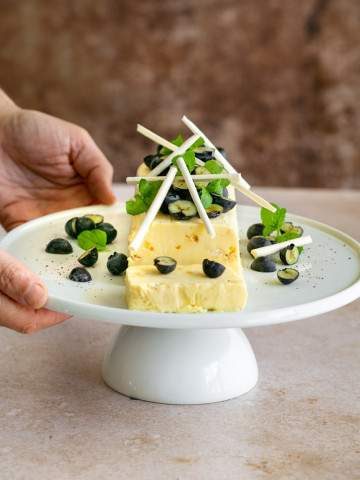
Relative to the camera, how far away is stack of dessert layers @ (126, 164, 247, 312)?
4.07 ft

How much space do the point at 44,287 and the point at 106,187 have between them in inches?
25.4

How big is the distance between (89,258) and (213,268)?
0.25 m

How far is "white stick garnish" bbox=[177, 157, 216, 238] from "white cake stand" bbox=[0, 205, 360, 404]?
0.36 feet

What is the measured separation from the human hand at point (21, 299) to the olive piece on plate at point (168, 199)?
0.79ft

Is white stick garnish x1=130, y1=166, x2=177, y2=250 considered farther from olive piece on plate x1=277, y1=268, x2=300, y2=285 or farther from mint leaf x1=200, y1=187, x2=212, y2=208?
olive piece on plate x1=277, y1=268, x2=300, y2=285

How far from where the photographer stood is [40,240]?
5.20 ft

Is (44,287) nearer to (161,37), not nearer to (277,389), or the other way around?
(277,389)

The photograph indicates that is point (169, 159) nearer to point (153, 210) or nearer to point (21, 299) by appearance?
point (153, 210)

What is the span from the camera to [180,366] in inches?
56.0

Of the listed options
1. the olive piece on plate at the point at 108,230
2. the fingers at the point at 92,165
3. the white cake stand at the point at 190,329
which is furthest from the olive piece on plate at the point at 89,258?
the fingers at the point at 92,165

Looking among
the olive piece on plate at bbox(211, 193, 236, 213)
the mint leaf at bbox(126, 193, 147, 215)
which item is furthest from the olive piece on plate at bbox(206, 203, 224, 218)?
the mint leaf at bbox(126, 193, 147, 215)

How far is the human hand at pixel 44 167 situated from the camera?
1955 mm

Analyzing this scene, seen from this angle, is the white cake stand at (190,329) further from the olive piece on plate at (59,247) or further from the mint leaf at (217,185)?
the mint leaf at (217,185)

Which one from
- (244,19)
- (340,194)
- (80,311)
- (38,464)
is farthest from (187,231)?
(244,19)
